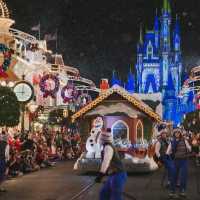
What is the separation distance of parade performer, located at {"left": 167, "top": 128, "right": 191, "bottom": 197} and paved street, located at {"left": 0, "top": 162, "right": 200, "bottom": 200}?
0.44 meters

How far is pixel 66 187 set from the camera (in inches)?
699

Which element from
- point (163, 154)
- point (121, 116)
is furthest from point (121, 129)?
point (163, 154)

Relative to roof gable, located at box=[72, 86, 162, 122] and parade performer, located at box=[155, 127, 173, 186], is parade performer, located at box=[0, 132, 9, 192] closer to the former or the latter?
parade performer, located at box=[155, 127, 173, 186]

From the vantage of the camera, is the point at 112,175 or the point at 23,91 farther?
the point at 23,91

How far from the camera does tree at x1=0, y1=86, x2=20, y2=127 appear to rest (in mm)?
27938

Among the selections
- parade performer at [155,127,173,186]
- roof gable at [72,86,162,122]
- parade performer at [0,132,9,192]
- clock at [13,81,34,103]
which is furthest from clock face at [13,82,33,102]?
parade performer at [155,127,173,186]

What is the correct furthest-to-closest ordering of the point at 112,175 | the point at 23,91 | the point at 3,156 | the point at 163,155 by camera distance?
1. the point at 23,91
2. the point at 3,156
3. the point at 163,155
4. the point at 112,175

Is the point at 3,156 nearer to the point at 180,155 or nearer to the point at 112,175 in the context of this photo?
the point at 180,155

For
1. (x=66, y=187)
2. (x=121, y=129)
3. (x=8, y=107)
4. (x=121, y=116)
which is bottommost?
(x=66, y=187)

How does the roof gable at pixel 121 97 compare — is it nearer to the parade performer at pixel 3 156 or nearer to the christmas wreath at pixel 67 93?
the parade performer at pixel 3 156

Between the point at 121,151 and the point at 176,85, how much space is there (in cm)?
13933

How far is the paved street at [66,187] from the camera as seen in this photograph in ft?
50.3

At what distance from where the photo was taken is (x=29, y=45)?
55.8 meters

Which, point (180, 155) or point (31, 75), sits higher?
point (31, 75)
